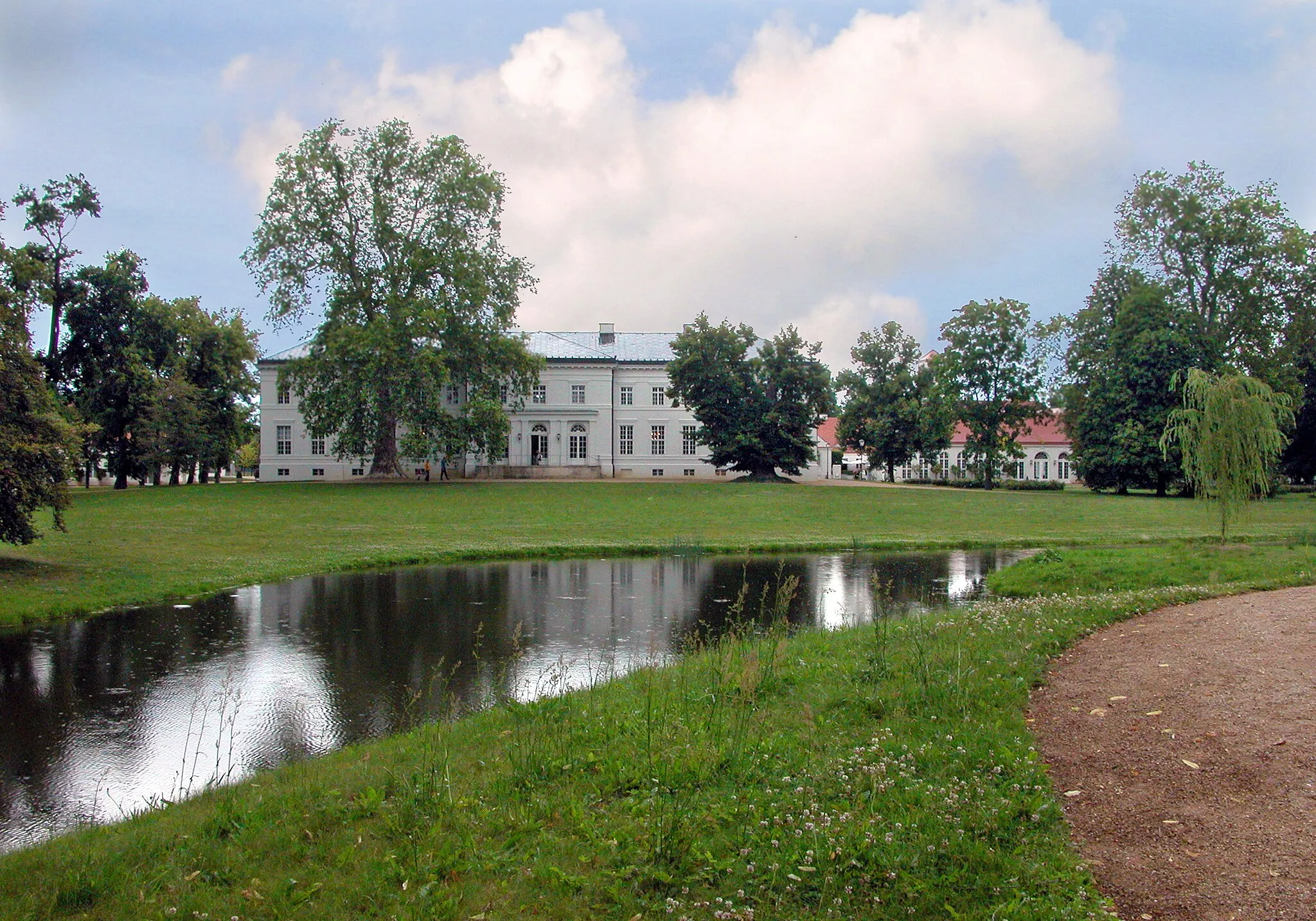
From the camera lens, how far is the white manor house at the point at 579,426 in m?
66.7

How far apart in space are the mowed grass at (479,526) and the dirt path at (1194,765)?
45.4 feet

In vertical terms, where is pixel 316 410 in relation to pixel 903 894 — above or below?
above

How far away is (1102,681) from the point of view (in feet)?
25.6

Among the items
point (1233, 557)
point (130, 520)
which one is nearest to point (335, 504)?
point (130, 520)

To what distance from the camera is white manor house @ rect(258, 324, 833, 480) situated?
2625 inches

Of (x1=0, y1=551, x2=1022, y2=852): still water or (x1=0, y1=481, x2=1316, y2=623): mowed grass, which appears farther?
(x1=0, y1=481, x2=1316, y2=623): mowed grass

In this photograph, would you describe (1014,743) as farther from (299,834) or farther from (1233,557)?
(1233,557)

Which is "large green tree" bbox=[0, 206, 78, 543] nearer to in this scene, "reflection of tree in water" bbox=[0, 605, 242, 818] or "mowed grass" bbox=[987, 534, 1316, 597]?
"reflection of tree in water" bbox=[0, 605, 242, 818]

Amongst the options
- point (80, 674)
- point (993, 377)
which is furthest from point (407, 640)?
point (993, 377)

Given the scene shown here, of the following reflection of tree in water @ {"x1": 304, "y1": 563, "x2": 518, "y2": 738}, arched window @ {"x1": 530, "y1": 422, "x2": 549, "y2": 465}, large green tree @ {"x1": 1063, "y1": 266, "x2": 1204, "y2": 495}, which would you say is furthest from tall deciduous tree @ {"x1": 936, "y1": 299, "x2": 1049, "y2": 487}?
reflection of tree in water @ {"x1": 304, "y1": 563, "x2": 518, "y2": 738}

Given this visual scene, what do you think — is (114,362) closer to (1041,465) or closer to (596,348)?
(596,348)

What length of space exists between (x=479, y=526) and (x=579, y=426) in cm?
3902

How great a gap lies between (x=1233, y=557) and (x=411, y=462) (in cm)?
5349

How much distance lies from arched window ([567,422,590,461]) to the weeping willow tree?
51.7 metres
